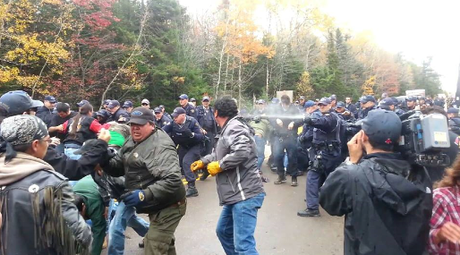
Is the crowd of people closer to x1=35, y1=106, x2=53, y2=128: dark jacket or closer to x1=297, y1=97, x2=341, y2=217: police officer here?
x1=297, y1=97, x2=341, y2=217: police officer

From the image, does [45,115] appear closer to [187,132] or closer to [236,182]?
[187,132]

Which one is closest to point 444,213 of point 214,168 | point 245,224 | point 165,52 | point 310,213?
point 245,224

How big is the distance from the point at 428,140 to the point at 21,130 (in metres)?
2.45

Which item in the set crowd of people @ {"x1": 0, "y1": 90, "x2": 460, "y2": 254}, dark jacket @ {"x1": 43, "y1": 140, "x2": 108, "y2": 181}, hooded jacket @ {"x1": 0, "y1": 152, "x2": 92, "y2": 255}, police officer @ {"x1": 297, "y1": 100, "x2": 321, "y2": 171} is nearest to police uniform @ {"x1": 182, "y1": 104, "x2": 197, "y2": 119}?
police officer @ {"x1": 297, "y1": 100, "x2": 321, "y2": 171}

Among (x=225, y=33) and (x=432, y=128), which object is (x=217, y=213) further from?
(x=225, y=33)

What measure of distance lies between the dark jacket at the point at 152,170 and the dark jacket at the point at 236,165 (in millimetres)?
474

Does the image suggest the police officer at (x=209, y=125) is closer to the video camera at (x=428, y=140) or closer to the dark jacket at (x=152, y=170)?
the dark jacket at (x=152, y=170)

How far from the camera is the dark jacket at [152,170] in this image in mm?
3047

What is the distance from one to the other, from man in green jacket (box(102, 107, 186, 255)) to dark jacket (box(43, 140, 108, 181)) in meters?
0.32

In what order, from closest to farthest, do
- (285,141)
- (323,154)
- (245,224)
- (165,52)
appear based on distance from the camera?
(245,224) → (323,154) → (285,141) → (165,52)

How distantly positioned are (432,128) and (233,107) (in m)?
2.18

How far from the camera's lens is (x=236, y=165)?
135 inches

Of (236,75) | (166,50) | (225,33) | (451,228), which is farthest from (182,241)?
(236,75)

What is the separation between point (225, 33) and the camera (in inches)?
952
